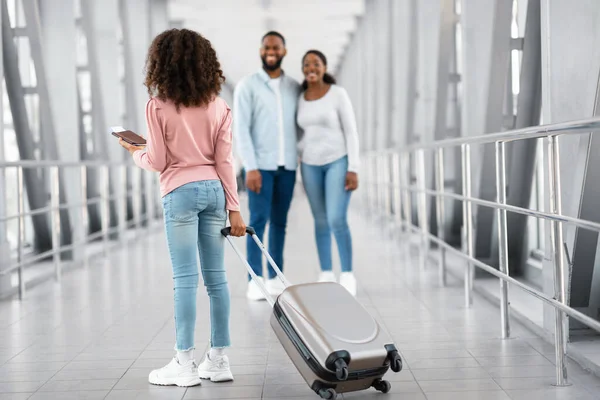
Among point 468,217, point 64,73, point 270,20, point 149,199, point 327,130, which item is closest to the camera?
point 468,217

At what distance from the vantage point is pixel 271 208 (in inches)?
171

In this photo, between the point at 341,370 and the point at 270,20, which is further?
the point at 270,20

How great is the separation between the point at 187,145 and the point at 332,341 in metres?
0.76

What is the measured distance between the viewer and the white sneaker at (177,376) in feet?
8.63

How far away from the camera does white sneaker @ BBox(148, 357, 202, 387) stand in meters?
2.63

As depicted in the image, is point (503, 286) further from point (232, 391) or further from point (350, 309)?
point (232, 391)

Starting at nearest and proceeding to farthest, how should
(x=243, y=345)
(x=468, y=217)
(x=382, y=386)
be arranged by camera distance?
(x=382, y=386), (x=243, y=345), (x=468, y=217)

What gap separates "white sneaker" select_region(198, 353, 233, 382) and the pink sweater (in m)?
0.54

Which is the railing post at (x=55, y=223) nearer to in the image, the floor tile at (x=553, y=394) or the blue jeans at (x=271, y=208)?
the blue jeans at (x=271, y=208)

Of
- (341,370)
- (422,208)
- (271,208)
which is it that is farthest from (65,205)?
(341,370)

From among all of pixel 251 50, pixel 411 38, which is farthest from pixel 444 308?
pixel 251 50

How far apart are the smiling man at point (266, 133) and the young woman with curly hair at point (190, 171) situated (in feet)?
4.66

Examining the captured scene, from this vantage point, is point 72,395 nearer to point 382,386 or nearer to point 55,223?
point 382,386

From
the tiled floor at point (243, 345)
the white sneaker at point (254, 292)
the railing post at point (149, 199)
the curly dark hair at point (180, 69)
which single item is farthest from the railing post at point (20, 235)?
the railing post at point (149, 199)
